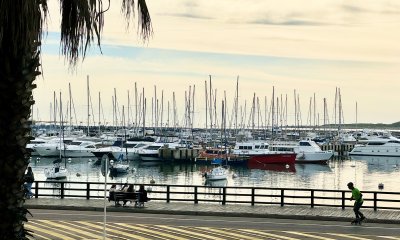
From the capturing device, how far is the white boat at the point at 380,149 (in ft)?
466

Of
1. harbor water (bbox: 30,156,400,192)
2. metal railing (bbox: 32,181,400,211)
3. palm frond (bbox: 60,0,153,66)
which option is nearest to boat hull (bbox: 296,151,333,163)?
harbor water (bbox: 30,156,400,192)

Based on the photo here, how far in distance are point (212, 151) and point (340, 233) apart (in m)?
94.8

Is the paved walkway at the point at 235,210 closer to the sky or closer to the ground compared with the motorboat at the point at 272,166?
closer to the sky

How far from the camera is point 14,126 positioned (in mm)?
9398

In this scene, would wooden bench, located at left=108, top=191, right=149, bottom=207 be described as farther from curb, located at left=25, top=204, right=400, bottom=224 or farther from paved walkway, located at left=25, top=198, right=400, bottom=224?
curb, located at left=25, top=204, right=400, bottom=224

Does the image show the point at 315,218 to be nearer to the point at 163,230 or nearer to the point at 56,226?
the point at 163,230

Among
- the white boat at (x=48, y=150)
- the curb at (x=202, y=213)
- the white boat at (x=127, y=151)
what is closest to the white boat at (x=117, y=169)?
the white boat at (x=127, y=151)

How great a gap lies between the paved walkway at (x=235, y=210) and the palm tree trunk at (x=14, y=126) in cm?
2204

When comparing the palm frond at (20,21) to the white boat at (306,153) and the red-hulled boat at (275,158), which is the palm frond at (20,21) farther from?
the white boat at (306,153)

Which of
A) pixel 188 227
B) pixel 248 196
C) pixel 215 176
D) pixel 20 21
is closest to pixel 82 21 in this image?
pixel 20 21

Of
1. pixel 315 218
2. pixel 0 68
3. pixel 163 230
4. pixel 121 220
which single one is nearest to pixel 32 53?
pixel 0 68

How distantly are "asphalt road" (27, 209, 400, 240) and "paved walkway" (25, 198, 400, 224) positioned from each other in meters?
0.60

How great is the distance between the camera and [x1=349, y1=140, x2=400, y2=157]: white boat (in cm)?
14200

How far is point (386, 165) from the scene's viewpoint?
404ft
